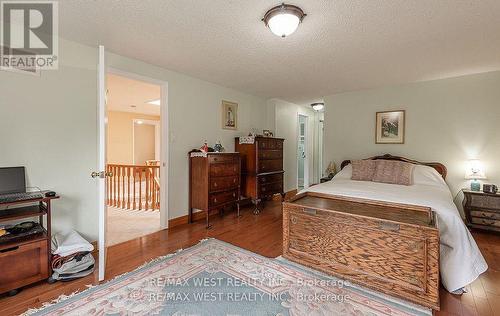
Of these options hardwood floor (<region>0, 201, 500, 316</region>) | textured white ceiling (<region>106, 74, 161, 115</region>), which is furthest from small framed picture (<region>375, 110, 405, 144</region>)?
textured white ceiling (<region>106, 74, 161, 115</region>)

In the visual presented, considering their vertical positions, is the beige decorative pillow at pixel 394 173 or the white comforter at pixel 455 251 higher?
the beige decorative pillow at pixel 394 173

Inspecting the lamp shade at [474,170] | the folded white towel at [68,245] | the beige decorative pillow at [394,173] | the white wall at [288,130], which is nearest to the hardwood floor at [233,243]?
the folded white towel at [68,245]

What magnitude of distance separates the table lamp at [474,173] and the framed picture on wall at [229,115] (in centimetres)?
373

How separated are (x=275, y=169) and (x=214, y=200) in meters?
1.66

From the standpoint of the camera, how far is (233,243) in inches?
110

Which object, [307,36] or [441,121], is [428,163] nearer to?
[441,121]

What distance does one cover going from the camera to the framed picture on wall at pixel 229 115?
14.1ft

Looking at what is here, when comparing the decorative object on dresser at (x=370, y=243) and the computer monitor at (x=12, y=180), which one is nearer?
the decorative object on dresser at (x=370, y=243)

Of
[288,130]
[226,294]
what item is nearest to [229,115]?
[288,130]

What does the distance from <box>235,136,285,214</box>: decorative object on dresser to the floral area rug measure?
6.73 ft

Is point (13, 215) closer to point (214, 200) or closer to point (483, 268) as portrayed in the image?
point (214, 200)

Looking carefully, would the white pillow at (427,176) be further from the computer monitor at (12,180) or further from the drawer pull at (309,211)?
the computer monitor at (12,180)

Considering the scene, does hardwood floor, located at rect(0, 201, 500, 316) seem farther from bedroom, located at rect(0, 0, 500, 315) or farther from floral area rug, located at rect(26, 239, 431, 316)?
floral area rug, located at rect(26, 239, 431, 316)

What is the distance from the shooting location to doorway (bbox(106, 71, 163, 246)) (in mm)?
3461
